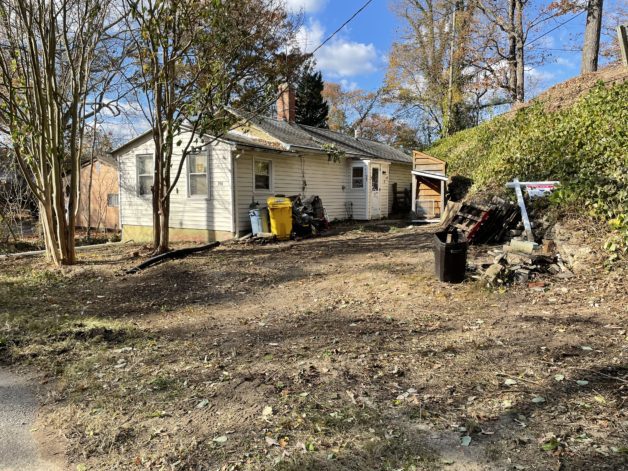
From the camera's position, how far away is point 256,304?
19.5 ft

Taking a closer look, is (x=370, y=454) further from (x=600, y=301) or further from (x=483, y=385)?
(x=600, y=301)

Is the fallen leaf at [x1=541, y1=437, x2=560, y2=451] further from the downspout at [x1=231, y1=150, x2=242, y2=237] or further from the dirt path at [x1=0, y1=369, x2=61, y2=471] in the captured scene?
the downspout at [x1=231, y1=150, x2=242, y2=237]

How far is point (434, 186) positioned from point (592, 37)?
6897 mm

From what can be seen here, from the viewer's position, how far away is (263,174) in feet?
42.7

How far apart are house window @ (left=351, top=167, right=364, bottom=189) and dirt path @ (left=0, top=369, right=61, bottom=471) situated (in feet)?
46.7

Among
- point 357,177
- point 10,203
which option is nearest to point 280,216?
point 357,177

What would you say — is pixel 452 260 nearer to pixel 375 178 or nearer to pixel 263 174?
pixel 263 174

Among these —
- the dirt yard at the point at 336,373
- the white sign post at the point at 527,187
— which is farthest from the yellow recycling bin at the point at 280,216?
the white sign post at the point at 527,187

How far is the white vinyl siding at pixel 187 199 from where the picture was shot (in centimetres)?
1200

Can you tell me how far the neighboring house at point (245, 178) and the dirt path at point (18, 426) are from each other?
23.9 ft

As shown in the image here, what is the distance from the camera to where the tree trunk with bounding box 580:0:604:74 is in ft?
44.5

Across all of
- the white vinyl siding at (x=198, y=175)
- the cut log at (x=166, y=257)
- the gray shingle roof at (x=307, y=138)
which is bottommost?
the cut log at (x=166, y=257)

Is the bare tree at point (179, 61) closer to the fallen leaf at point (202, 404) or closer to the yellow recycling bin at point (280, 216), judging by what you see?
the yellow recycling bin at point (280, 216)

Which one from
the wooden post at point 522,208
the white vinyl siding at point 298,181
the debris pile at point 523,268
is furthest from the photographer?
the white vinyl siding at point 298,181
